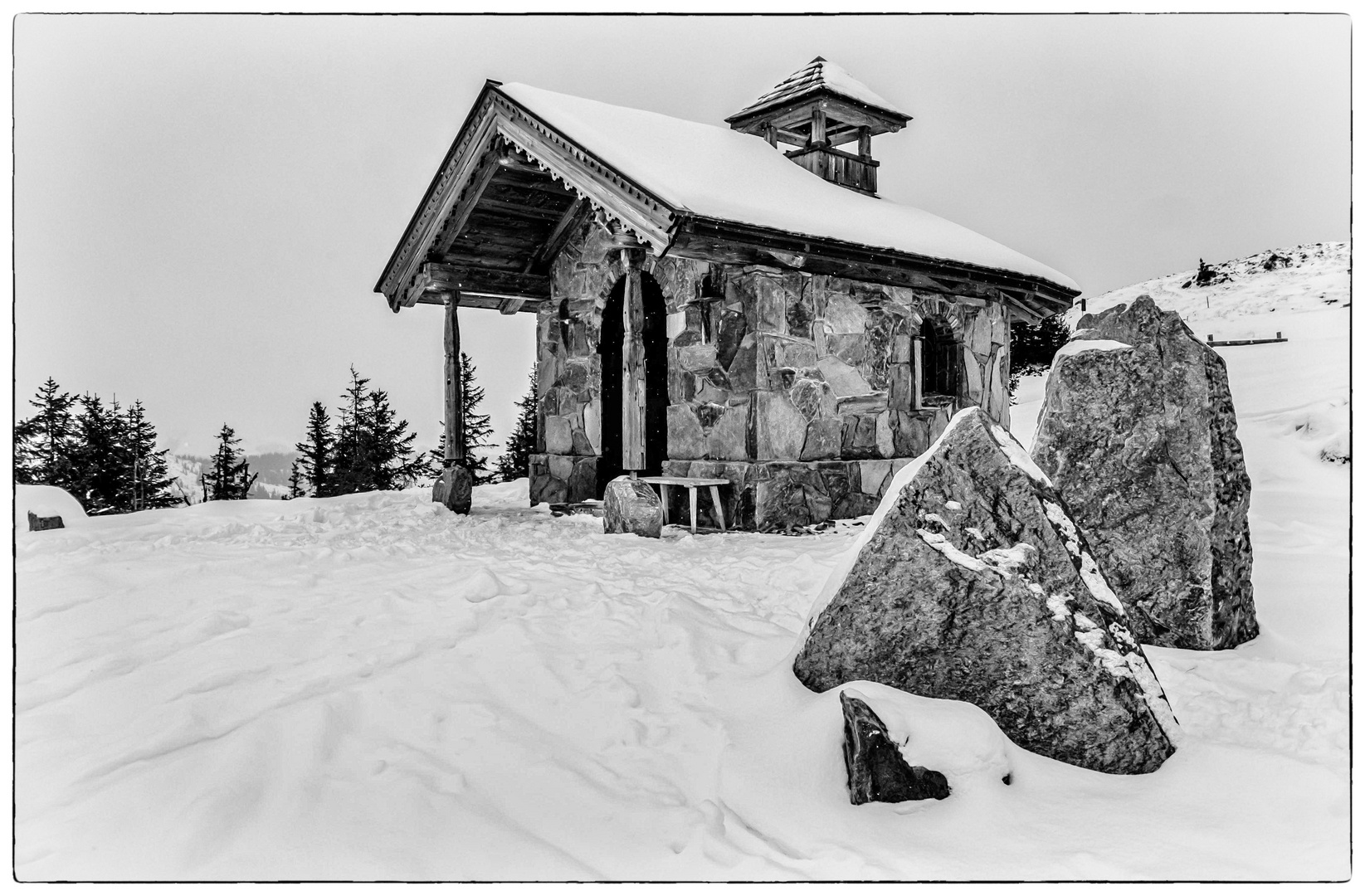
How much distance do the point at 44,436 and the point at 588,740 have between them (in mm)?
3227

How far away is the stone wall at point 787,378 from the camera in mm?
8359

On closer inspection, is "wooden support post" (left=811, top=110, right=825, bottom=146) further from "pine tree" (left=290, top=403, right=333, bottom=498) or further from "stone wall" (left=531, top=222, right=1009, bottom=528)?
"pine tree" (left=290, top=403, right=333, bottom=498)

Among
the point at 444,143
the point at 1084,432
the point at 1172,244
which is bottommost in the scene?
the point at 1084,432

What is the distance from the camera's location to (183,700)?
3.13 m

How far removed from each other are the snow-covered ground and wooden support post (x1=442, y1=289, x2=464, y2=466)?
218 inches

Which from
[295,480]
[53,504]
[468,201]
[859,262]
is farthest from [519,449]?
[53,504]

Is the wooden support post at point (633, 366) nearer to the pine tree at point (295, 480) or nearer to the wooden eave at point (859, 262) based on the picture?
the wooden eave at point (859, 262)

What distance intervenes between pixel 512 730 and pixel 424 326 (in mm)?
9730

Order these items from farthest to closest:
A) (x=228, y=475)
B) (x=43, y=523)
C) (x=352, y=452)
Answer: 1. (x=352, y=452)
2. (x=228, y=475)
3. (x=43, y=523)

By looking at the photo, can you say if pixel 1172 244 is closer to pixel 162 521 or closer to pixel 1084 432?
pixel 1084 432

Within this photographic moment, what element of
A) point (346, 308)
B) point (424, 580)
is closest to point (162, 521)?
point (424, 580)

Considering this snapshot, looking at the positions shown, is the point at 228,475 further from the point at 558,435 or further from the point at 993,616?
the point at 993,616

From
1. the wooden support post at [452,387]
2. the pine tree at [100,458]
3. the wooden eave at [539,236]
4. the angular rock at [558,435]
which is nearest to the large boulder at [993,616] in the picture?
the pine tree at [100,458]

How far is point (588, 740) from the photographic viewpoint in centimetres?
298
